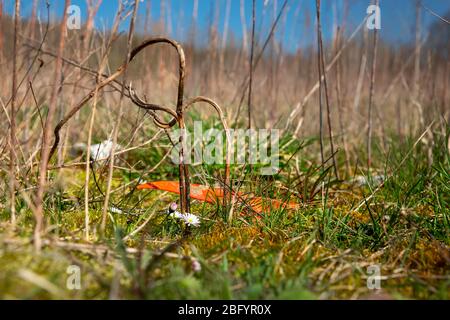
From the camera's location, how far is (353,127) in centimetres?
337

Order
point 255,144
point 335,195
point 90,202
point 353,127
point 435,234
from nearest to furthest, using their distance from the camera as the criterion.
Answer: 1. point 435,234
2. point 90,202
3. point 335,195
4. point 255,144
5. point 353,127

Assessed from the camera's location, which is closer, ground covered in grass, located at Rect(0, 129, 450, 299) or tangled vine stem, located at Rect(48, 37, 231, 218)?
ground covered in grass, located at Rect(0, 129, 450, 299)

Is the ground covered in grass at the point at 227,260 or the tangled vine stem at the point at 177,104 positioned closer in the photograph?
the ground covered in grass at the point at 227,260

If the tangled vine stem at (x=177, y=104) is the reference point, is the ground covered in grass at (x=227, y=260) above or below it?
below

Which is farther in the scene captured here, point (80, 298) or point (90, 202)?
point (90, 202)

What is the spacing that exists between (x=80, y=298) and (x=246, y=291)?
0.29m

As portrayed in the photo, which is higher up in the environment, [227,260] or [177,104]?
[177,104]

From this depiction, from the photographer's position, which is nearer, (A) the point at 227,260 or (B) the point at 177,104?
(A) the point at 227,260

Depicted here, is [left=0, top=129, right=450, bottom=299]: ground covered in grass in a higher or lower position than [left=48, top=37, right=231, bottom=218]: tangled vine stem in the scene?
lower
